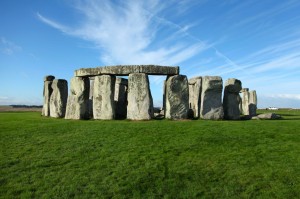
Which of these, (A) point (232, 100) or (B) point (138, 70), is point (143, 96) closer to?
(B) point (138, 70)

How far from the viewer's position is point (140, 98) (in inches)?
604

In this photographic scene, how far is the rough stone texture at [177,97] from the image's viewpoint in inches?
613

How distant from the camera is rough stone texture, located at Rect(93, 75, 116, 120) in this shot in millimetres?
16062

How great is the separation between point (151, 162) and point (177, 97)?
6.75 metres

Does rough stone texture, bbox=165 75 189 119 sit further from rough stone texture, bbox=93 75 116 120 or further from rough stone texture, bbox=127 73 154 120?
rough stone texture, bbox=93 75 116 120

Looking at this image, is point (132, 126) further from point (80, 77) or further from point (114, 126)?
point (80, 77)

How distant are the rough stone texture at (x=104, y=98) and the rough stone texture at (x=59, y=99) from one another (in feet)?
9.89

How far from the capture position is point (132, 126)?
13.0m

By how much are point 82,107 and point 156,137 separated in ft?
22.3

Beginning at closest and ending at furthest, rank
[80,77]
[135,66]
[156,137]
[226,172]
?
1. [226,172]
2. [156,137]
3. [135,66]
4. [80,77]

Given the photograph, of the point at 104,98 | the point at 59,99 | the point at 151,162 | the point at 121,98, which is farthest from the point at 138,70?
the point at 151,162

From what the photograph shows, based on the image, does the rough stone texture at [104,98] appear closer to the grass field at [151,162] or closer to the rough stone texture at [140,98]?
the rough stone texture at [140,98]

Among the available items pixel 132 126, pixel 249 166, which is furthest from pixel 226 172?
pixel 132 126

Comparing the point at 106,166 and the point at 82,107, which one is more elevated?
the point at 82,107
